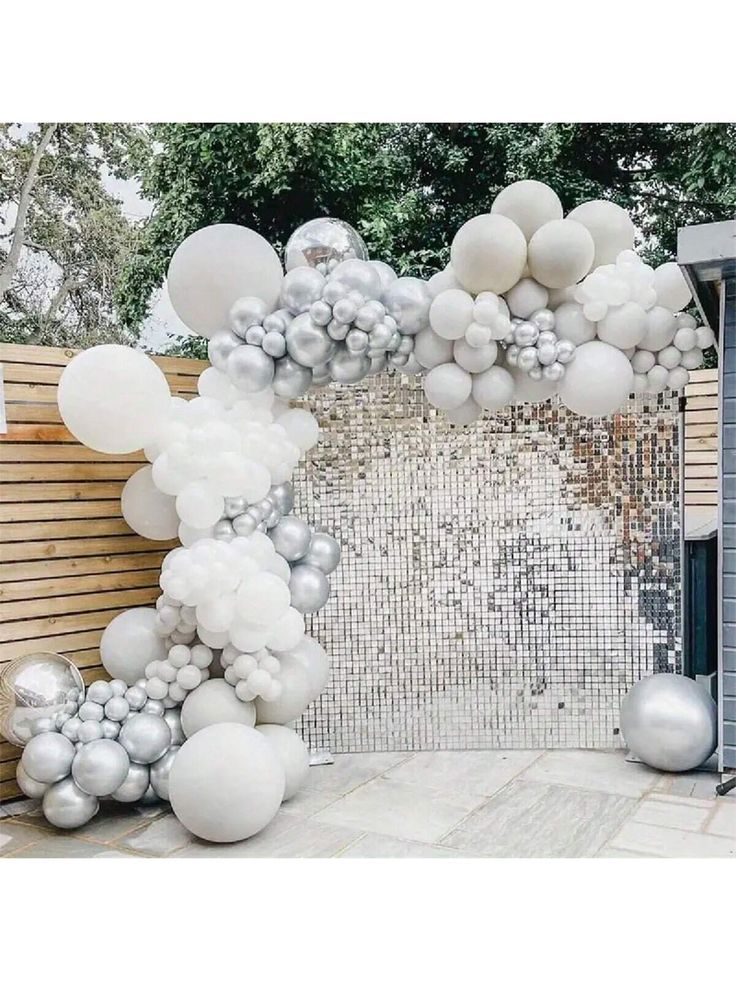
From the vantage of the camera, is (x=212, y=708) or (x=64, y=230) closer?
(x=212, y=708)

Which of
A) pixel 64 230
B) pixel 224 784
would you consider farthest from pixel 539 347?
pixel 64 230

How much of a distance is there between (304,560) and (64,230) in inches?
79.1

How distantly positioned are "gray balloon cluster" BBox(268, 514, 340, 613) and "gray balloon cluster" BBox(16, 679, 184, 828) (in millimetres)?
661

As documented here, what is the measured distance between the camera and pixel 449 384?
320cm

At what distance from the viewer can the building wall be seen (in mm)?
3730

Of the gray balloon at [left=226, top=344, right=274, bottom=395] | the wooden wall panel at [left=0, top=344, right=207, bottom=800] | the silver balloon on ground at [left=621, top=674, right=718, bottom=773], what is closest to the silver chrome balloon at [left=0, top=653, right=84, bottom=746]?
the wooden wall panel at [left=0, top=344, right=207, bottom=800]

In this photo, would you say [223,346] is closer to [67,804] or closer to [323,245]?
[323,245]

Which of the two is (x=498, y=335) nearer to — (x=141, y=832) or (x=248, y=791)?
(x=248, y=791)

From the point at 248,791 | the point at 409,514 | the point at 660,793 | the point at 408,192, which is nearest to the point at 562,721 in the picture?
the point at 660,793

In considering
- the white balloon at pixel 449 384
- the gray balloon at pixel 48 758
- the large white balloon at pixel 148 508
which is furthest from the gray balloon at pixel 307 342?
the gray balloon at pixel 48 758

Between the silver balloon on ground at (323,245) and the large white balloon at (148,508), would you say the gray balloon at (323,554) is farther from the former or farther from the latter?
the silver balloon on ground at (323,245)

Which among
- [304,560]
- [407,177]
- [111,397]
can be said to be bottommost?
[304,560]

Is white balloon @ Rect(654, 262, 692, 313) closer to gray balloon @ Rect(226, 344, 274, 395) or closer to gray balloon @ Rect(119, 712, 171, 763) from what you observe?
gray balloon @ Rect(226, 344, 274, 395)

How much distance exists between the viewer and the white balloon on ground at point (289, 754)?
10.5 feet
